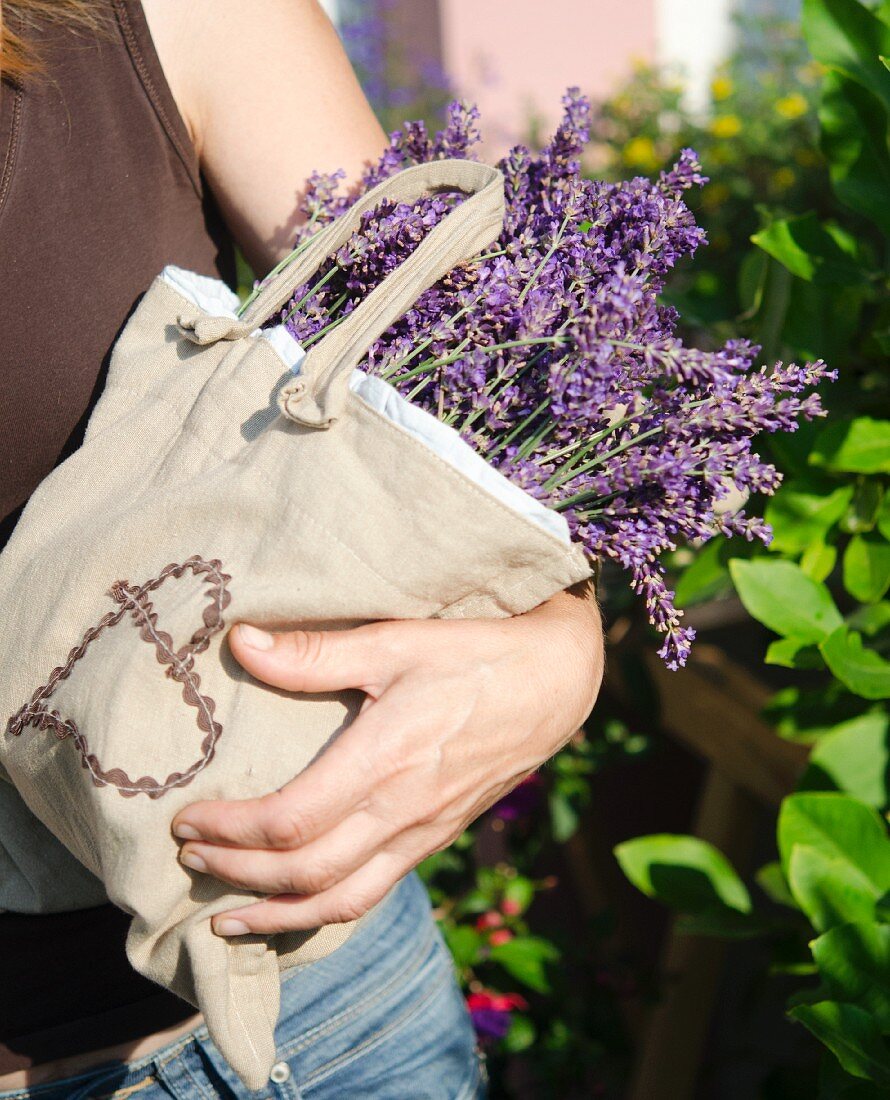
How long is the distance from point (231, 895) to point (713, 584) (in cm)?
71

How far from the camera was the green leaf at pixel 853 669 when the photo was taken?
38.1 inches

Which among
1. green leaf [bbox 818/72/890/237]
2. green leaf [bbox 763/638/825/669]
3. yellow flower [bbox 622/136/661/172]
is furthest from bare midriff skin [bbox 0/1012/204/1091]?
yellow flower [bbox 622/136/661/172]

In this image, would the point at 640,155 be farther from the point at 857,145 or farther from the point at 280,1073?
the point at 280,1073

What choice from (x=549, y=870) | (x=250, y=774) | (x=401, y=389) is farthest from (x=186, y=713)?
(x=549, y=870)

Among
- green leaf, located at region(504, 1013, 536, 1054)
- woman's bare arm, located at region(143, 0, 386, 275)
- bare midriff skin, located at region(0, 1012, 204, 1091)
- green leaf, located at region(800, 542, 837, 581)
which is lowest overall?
green leaf, located at region(504, 1013, 536, 1054)

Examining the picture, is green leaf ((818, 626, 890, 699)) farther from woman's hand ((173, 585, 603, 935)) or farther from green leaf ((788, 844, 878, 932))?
woman's hand ((173, 585, 603, 935))

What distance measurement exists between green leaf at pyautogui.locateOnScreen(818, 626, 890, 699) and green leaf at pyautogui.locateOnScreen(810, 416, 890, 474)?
0.18 meters

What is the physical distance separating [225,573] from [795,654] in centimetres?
61

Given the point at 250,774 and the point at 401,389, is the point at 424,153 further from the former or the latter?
the point at 250,774

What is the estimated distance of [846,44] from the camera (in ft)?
3.34

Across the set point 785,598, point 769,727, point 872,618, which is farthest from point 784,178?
point 785,598

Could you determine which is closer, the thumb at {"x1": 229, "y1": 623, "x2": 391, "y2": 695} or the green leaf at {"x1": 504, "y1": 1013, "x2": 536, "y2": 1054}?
the thumb at {"x1": 229, "y1": 623, "x2": 391, "y2": 695}

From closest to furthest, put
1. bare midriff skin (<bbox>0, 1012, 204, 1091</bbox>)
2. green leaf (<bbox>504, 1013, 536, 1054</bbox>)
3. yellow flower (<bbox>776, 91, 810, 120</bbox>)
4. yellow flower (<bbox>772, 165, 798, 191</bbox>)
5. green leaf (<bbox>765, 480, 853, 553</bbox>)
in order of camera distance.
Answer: bare midriff skin (<bbox>0, 1012, 204, 1091</bbox>) < green leaf (<bbox>765, 480, 853, 553</bbox>) < green leaf (<bbox>504, 1013, 536, 1054</bbox>) < yellow flower (<bbox>772, 165, 798, 191</bbox>) < yellow flower (<bbox>776, 91, 810, 120</bbox>)

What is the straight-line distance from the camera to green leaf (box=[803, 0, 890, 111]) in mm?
1006
